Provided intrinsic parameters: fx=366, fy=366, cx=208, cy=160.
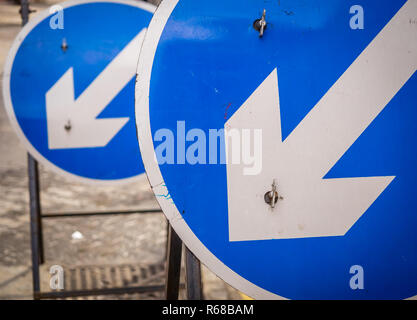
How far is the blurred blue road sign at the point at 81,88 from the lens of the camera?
1271mm

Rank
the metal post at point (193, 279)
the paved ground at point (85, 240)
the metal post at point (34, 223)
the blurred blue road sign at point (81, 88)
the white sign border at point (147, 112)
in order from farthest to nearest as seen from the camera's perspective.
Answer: the paved ground at point (85, 240), the metal post at point (34, 223), the blurred blue road sign at point (81, 88), the metal post at point (193, 279), the white sign border at point (147, 112)

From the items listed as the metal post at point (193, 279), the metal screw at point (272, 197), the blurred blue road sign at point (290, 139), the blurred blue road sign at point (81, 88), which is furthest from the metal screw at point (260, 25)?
the blurred blue road sign at point (81, 88)

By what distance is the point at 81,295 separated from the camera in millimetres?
1826

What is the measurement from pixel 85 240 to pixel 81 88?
149 cm

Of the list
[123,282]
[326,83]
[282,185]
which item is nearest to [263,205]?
[282,185]

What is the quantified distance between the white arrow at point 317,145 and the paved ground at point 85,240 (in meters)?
1.55

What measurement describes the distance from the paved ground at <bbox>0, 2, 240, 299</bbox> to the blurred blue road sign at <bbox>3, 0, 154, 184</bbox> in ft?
2.75

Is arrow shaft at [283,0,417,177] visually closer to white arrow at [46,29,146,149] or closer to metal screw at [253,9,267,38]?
metal screw at [253,9,267,38]

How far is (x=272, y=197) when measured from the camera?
0.58 meters

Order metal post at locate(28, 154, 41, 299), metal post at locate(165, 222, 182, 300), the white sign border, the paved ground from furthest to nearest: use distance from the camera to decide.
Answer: the paved ground → metal post at locate(28, 154, 41, 299) → metal post at locate(165, 222, 182, 300) → the white sign border

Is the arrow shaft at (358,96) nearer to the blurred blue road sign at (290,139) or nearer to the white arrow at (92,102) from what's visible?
the blurred blue road sign at (290,139)

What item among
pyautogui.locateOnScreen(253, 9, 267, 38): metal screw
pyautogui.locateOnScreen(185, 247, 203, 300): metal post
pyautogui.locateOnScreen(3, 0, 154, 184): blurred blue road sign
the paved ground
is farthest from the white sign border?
the paved ground

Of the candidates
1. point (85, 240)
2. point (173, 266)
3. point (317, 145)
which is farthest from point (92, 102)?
point (85, 240)

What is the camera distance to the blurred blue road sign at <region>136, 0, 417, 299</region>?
1.80 ft
